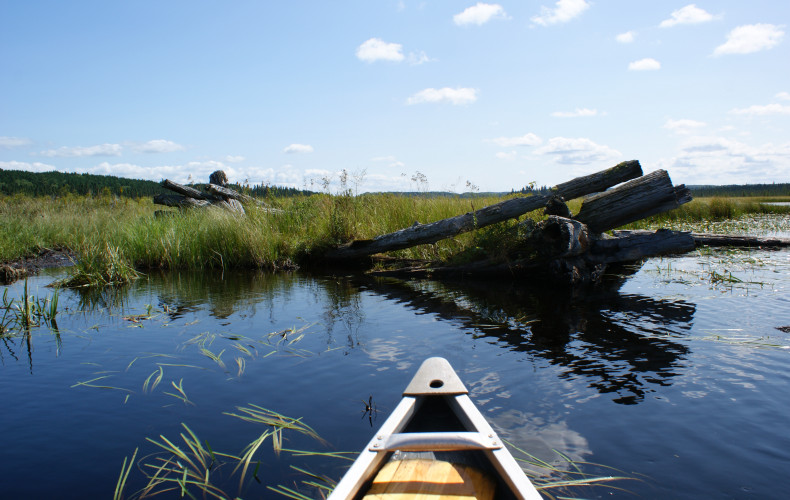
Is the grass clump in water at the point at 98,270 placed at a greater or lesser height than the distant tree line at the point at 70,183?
lesser

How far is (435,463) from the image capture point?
2482 mm

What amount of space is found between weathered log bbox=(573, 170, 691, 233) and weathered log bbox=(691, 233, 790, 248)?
16.6 ft

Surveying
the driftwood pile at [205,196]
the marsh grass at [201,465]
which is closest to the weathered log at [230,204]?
the driftwood pile at [205,196]

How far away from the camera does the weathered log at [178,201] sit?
1517 centimetres

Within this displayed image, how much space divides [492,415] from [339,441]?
1.18m

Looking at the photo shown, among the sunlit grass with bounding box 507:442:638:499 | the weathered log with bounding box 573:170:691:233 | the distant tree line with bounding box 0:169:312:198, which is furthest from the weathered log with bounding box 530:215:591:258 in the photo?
the distant tree line with bounding box 0:169:312:198

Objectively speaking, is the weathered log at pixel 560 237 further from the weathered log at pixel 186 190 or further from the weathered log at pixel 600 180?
the weathered log at pixel 186 190

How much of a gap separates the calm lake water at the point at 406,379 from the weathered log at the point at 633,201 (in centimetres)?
145

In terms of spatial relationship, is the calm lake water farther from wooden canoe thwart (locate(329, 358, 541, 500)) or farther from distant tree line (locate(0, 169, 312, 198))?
distant tree line (locate(0, 169, 312, 198))

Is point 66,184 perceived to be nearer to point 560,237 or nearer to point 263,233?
point 263,233

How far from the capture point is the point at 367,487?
225cm

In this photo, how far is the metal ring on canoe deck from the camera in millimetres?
2379

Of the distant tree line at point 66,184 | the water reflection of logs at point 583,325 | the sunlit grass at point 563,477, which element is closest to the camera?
the sunlit grass at point 563,477

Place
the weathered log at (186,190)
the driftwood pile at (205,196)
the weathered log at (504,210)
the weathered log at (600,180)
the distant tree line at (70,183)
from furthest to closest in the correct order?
1. the distant tree line at (70,183)
2. the driftwood pile at (205,196)
3. the weathered log at (186,190)
4. the weathered log at (504,210)
5. the weathered log at (600,180)
